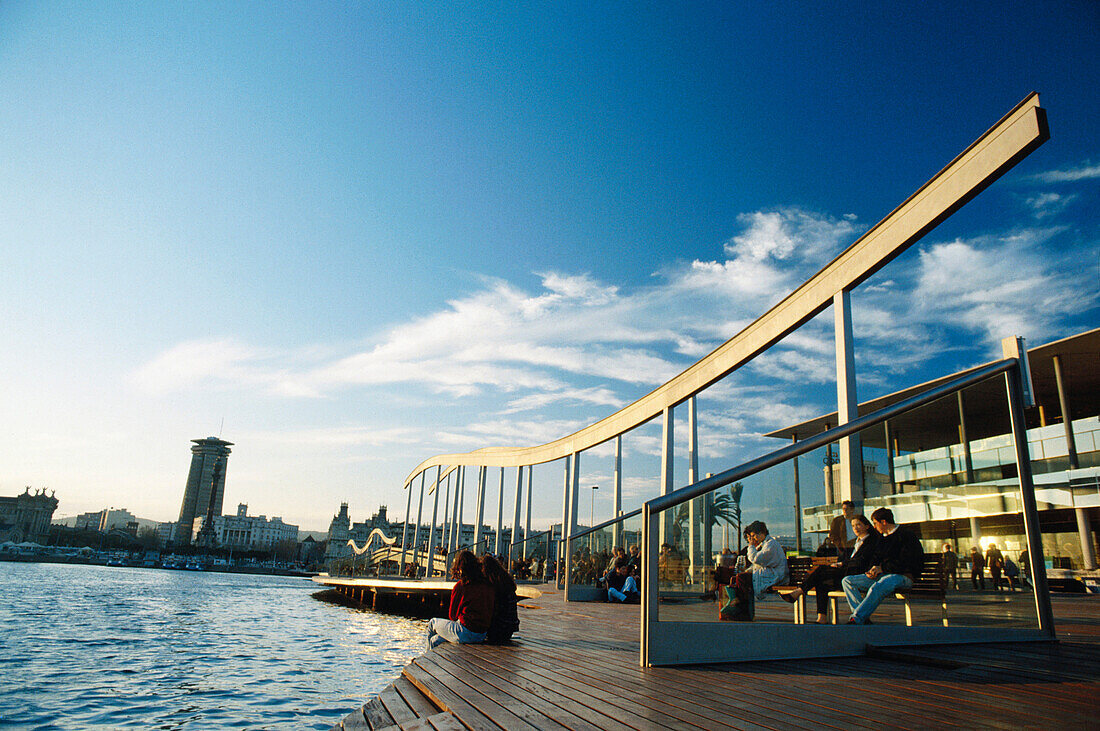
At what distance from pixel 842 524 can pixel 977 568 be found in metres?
0.95

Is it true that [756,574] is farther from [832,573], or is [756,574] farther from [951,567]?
[951,567]

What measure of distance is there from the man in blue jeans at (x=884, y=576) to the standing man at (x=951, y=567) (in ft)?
0.66

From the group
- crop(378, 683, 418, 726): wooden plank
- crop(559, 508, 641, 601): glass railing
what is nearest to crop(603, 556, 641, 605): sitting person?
crop(559, 508, 641, 601): glass railing

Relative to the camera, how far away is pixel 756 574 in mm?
4344

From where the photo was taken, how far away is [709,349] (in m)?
13.3

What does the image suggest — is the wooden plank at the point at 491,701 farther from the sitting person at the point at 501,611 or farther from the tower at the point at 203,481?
the tower at the point at 203,481

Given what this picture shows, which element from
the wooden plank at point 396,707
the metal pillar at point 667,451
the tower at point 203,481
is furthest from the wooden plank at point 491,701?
the tower at point 203,481

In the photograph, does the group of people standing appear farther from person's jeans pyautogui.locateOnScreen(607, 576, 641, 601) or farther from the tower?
the tower

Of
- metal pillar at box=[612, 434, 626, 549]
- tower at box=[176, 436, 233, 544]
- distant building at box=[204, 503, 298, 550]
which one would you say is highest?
tower at box=[176, 436, 233, 544]

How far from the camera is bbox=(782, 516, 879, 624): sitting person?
4500mm

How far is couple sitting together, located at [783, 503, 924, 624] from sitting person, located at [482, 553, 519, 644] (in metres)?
2.29

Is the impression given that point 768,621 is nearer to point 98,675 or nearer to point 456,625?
point 456,625

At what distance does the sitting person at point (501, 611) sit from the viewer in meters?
5.33

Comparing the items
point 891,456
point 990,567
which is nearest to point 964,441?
point 891,456
